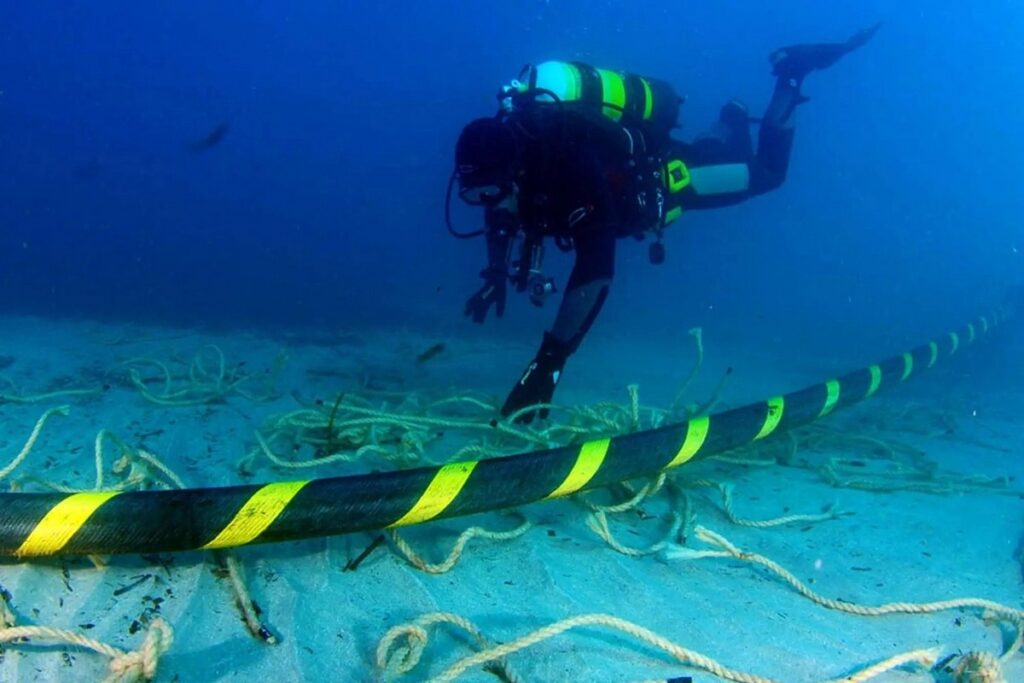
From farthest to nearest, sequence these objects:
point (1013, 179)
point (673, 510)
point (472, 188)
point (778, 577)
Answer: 1. point (1013, 179)
2. point (472, 188)
3. point (673, 510)
4. point (778, 577)

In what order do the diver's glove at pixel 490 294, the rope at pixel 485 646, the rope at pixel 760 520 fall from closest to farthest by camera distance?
1. the rope at pixel 485 646
2. the rope at pixel 760 520
3. the diver's glove at pixel 490 294

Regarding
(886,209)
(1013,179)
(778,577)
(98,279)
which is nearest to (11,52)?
(98,279)

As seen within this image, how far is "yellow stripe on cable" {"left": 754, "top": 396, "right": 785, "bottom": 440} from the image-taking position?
2928 millimetres

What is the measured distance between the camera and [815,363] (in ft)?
35.6

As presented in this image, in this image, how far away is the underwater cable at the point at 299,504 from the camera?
1566 millimetres

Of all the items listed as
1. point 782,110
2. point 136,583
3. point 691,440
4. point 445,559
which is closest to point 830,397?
point 691,440

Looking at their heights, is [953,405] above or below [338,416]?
below

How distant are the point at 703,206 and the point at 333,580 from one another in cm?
520

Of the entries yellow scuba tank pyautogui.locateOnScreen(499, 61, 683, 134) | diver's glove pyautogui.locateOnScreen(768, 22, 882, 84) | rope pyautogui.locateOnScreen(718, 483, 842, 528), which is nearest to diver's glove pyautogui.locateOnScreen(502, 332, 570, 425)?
rope pyautogui.locateOnScreen(718, 483, 842, 528)

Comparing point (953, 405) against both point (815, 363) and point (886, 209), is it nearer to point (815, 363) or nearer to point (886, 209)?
point (815, 363)

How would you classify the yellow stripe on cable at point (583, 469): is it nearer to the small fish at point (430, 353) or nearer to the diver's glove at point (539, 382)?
the diver's glove at point (539, 382)

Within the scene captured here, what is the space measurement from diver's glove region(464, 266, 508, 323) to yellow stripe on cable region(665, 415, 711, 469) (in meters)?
1.76

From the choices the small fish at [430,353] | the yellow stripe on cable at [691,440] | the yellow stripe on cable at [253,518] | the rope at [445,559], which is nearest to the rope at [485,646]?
the rope at [445,559]

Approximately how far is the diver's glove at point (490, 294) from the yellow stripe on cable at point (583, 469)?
6.29 ft
